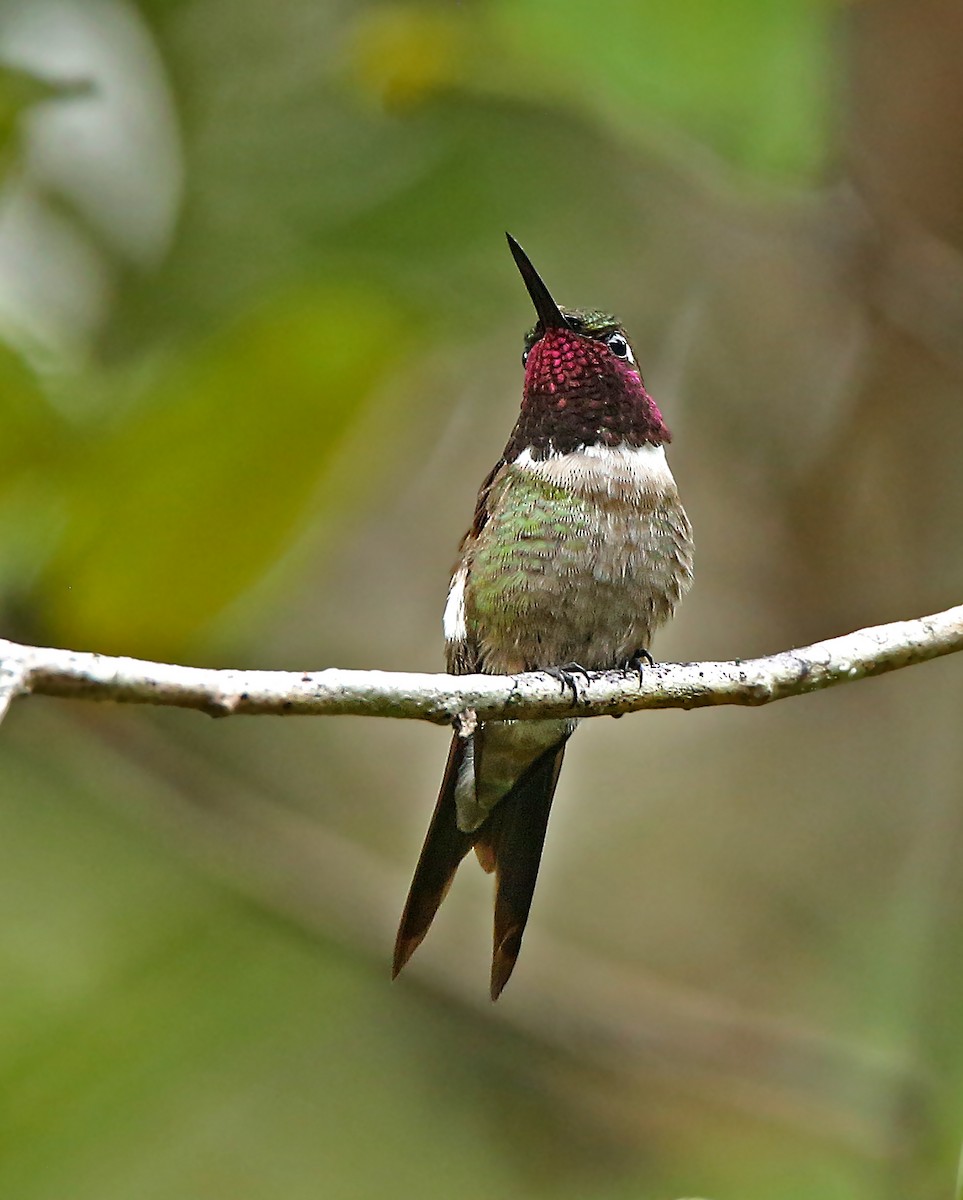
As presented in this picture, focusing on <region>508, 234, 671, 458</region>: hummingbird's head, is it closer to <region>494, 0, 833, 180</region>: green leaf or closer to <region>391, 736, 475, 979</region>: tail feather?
<region>494, 0, 833, 180</region>: green leaf

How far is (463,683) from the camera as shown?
232 cm

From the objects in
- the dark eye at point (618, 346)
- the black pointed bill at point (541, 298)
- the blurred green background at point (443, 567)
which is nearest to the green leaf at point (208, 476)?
the blurred green background at point (443, 567)

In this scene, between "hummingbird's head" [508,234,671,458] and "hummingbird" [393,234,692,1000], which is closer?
"hummingbird" [393,234,692,1000]

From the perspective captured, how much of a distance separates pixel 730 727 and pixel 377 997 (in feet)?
5.64

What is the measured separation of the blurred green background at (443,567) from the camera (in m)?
3.17

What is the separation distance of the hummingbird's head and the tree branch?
93cm

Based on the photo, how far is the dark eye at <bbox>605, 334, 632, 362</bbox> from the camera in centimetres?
387

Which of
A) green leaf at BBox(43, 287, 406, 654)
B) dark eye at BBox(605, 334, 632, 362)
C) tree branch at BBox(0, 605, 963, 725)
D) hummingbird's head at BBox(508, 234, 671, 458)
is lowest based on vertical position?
tree branch at BBox(0, 605, 963, 725)

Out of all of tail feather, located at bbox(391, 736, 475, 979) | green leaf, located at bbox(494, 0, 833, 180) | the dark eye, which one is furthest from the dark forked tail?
green leaf, located at bbox(494, 0, 833, 180)

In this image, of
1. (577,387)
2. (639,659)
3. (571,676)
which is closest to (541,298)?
(577,387)

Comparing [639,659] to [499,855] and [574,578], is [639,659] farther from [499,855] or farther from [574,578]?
[499,855]

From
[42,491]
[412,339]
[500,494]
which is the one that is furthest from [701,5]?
[42,491]

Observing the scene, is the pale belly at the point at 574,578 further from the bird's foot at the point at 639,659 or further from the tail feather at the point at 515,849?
the tail feather at the point at 515,849

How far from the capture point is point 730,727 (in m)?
5.75
